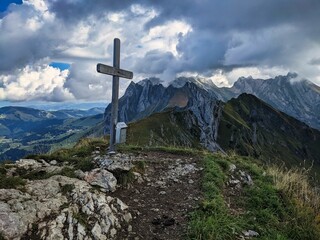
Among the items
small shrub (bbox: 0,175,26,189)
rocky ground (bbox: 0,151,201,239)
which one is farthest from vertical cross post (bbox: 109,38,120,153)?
small shrub (bbox: 0,175,26,189)

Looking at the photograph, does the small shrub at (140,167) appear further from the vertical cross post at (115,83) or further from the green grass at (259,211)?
the vertical cross post at (115,83)

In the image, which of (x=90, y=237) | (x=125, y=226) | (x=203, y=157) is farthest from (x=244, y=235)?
(x=203, y=157)

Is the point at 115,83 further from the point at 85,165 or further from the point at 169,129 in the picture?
the point at 169,129

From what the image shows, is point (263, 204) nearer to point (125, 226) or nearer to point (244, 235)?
point (244, 235)

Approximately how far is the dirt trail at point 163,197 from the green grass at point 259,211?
47cm

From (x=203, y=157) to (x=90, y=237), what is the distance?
Answer: 9.73 m

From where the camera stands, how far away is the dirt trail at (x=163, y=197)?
1005 cm

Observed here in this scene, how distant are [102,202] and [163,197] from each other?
259 cm

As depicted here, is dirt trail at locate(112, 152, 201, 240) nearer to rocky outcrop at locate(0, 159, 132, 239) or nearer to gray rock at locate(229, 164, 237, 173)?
rocky outcrop at locate(0, 159, 132, 239)

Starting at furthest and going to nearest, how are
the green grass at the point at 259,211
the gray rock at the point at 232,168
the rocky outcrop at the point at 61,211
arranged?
the gray rock at the point at 232,168 < the green grass at the point at 259,211 < the rocky outcrop at the point at 61,211

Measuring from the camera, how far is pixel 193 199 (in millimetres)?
12109

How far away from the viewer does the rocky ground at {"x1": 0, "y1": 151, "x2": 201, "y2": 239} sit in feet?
28.9

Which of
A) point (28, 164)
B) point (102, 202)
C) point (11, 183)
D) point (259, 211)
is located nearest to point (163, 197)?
point (102, 202)

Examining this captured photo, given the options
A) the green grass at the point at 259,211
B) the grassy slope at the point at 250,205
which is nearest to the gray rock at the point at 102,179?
the grassy slope at the point at 250,205
